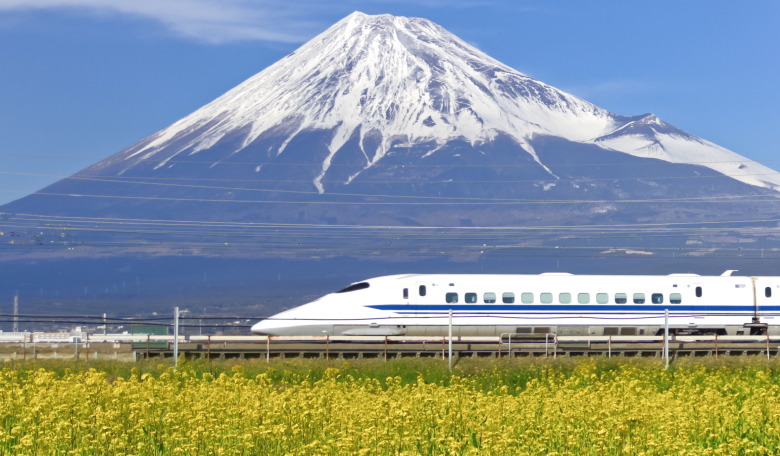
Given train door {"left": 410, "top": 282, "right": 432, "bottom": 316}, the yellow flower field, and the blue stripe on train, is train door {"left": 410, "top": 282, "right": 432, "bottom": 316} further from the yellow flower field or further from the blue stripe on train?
the yellow flower field

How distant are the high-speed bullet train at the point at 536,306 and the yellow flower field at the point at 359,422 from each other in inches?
973

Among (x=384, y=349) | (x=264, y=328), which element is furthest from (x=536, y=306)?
(x=264, y=328)

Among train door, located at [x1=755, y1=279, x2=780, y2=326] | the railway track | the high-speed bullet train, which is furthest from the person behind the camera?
train door, located at [x1=755, y1=279, x2=780, y2=326]

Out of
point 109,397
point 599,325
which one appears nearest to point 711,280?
point 599,325

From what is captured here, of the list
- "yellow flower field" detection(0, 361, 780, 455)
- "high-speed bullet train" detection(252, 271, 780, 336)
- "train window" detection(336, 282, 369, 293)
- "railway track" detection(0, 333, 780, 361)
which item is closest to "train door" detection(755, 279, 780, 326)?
"high-speed bullet train" detection(252, 271, 780, 336)

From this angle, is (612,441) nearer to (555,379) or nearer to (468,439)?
(468,439)

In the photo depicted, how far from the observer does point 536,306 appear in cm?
4625

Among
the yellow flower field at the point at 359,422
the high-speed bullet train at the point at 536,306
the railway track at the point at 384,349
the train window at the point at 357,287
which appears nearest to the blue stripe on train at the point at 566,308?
the high-speed bullet train at the point at 536,306

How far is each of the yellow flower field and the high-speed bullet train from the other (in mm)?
24722

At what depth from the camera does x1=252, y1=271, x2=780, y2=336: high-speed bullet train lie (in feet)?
148

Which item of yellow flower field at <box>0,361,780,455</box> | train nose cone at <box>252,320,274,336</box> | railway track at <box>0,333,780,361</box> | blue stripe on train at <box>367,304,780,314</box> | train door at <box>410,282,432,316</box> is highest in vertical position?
train door at <box>410,282,432,316</box>

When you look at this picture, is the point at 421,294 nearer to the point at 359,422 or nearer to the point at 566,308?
the point at 566,308

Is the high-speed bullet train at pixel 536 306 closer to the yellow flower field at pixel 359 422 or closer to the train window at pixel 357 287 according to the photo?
the train window at pixel 357 287

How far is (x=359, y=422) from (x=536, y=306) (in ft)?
107
